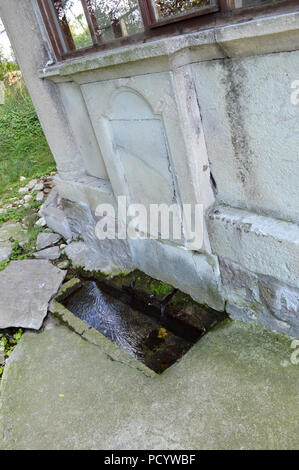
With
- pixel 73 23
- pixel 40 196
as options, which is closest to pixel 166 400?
pixel 73 23

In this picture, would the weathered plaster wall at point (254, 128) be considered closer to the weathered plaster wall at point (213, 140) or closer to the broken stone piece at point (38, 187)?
the weathered plaster wall at point (213, 140)

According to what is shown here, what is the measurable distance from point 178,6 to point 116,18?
2.12 ft

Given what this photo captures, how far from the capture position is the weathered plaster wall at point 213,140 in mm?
2000

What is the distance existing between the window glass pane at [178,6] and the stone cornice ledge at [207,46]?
17 centimetres

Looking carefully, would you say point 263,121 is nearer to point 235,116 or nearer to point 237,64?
point 235,116

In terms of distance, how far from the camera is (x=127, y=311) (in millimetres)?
3332

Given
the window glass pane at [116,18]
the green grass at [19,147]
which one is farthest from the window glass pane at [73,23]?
the green grass at [19,147]

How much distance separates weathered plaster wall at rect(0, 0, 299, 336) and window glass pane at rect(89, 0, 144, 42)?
25 cm

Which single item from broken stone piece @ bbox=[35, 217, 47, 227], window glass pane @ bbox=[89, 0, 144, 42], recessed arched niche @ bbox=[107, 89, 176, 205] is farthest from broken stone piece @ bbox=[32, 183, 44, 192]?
window glass pane @ bbox=[89, 0, 144, 42]

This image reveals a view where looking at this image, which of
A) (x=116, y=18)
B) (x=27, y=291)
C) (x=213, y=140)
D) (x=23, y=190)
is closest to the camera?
(x=213, y=140)

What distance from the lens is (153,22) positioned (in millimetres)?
2326

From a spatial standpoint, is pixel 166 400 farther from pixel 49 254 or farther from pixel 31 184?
pixel 31 184

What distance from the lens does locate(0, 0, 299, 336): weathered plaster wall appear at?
6.56 ft
